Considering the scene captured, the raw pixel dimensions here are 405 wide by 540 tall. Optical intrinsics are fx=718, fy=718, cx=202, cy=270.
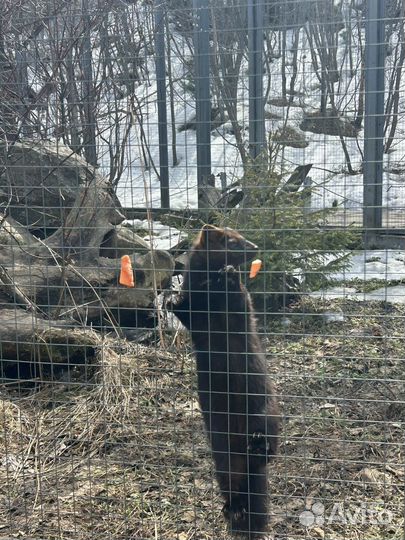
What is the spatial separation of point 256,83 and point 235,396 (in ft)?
6.92

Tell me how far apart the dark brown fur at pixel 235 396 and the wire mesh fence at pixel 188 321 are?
0.04 feet

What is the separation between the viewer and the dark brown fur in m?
3.78

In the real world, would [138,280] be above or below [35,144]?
below

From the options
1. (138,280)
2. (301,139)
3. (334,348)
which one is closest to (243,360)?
(334,348)

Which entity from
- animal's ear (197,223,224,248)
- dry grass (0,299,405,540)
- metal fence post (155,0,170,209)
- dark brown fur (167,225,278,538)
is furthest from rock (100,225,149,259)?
dark brown fur (167,225,278,538)

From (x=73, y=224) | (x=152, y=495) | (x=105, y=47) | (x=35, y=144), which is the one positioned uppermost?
(x=105, y=47)

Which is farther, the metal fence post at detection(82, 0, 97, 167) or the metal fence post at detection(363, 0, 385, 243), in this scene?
the metal fence post at detection(363, 0, 385, 243)

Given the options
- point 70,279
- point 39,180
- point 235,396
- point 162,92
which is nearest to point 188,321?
point 235,396

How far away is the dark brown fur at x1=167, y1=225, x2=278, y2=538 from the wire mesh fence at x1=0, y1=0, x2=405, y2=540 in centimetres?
1

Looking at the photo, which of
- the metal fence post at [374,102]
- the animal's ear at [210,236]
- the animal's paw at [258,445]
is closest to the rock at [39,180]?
the animal's ear at [210,236]

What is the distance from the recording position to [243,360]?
3971mm

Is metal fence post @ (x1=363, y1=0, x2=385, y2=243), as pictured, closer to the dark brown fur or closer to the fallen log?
the fallen log

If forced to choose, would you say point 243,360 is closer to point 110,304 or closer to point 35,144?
point 35,144

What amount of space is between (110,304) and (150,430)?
1635mm
